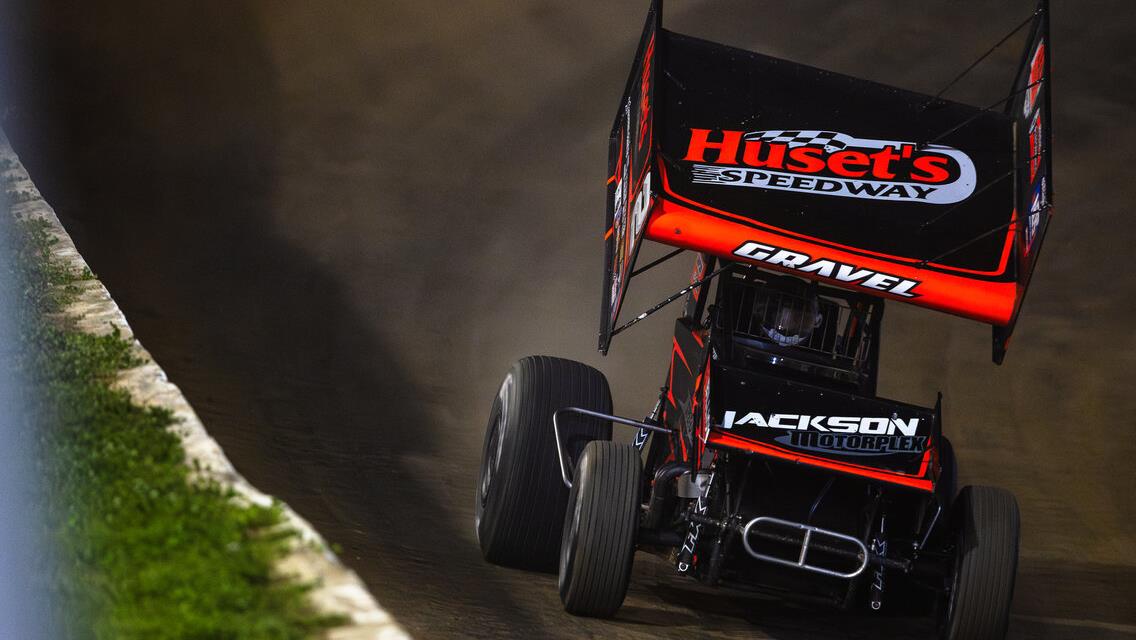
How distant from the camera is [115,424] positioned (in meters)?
4.69

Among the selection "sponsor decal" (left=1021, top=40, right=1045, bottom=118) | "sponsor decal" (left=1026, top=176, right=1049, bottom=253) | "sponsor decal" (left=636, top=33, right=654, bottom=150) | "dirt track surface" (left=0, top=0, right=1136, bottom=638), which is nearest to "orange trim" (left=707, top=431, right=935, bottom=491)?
"dirt track surface" (left=0, top=0, right=1136, bottom=638)

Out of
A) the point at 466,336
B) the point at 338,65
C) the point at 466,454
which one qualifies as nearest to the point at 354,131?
the point at 338,65

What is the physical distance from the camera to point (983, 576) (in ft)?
19.6

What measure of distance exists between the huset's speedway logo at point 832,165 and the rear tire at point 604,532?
1531mm

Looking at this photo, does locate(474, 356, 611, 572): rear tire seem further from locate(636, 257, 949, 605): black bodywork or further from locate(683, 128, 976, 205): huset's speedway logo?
locate(683, 128, 976, 205): huset's speedway logo

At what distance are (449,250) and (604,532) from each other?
8.36 m

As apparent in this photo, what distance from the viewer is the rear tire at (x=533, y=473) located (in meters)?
6.98

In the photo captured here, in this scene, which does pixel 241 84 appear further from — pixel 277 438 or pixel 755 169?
pixel 755 169

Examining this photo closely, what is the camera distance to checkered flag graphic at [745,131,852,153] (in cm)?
679

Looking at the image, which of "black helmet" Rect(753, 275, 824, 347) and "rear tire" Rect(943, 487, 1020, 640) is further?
"black helmet" Rect(753, 275, 824, 347)

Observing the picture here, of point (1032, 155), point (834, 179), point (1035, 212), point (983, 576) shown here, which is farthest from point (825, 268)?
point (983, 576)

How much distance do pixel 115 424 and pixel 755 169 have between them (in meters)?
3.45

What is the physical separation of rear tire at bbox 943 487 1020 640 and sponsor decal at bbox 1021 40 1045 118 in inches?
93.2

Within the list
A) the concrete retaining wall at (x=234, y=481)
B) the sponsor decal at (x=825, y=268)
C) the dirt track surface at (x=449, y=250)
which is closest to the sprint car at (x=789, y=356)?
the sponsor decal at (x=825, y=268)
